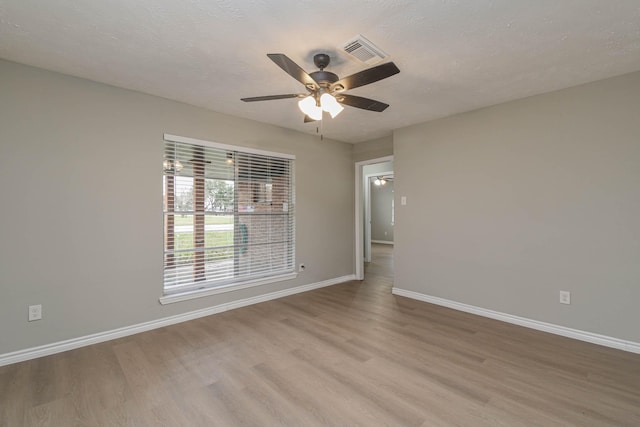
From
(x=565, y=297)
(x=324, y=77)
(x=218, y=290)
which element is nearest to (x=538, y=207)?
(x=565, y=297)

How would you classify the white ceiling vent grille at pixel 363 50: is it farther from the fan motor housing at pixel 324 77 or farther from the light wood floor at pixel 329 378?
the light wood floor at pixel 329 378

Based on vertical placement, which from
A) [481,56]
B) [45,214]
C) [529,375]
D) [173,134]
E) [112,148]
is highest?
[481,56]

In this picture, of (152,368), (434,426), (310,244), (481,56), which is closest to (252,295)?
(310,244)

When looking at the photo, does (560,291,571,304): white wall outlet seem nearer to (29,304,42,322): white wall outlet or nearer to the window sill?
the window sill

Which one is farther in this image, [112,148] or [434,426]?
[112,148]

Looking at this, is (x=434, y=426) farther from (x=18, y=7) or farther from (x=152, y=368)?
(x=18, y=7)

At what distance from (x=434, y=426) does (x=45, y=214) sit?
351 cm

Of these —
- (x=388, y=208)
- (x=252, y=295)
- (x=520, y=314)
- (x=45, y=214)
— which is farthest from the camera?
(x=388, y=208)

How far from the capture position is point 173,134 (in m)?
3.25

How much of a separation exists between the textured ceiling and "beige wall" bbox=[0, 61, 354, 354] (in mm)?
265

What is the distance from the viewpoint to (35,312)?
98.0 inches

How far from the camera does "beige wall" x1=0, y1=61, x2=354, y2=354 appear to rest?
242 centimetres

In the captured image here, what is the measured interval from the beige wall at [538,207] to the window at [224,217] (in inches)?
80.0

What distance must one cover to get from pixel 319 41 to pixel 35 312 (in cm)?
334
